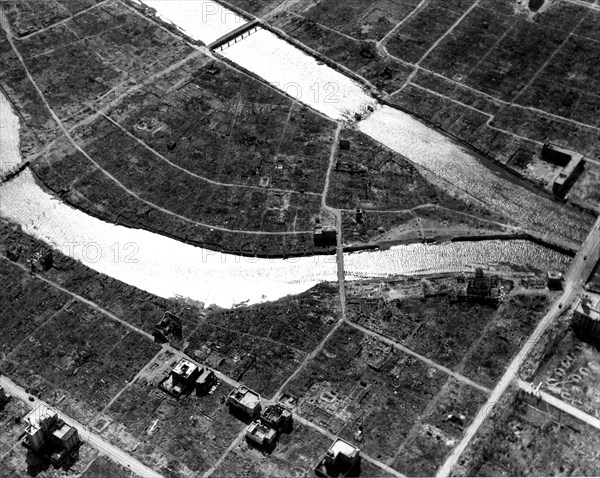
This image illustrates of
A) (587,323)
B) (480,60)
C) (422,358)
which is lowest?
(422,358)

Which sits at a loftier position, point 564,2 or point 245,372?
point 564,2

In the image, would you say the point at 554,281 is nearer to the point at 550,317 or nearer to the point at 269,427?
the point at 550,317

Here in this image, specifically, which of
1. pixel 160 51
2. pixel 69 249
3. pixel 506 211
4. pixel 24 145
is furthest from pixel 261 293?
pixel 160 51

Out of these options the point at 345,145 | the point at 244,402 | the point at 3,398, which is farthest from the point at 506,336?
the point at 3,398

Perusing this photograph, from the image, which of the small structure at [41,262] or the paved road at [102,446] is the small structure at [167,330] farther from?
the small structure at [41,262]

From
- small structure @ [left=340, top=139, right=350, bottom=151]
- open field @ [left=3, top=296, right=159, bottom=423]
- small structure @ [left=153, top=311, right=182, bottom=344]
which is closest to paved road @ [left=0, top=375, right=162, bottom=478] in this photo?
open field @ [left=3, top=296, right=159, bottom=423]

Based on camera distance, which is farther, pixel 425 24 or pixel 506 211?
pixel 425 24

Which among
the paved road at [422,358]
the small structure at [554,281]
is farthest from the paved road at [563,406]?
the small structure at [554,281]

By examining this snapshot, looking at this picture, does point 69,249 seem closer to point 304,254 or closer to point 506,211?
point 304,254
